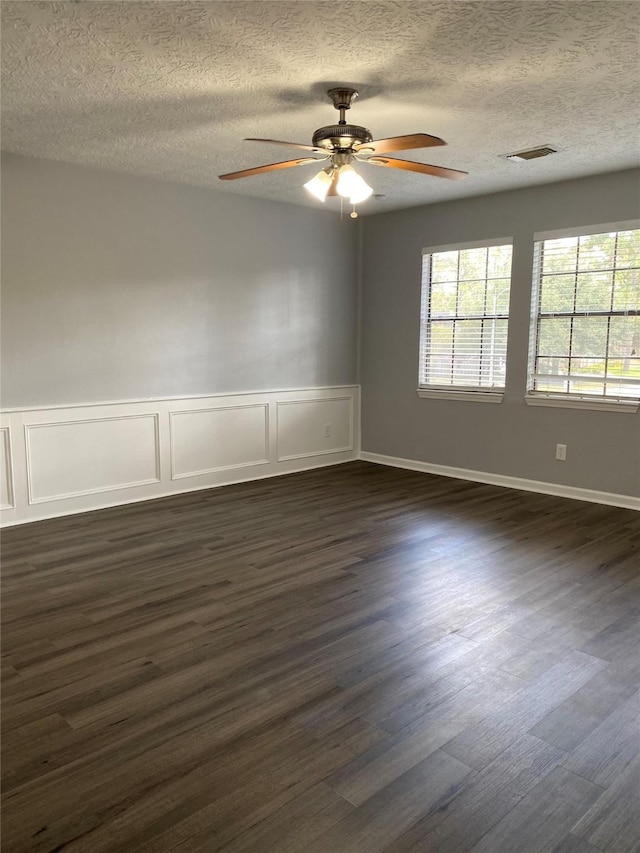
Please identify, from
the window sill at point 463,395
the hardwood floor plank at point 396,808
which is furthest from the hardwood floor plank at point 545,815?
the window sill at point 463,395

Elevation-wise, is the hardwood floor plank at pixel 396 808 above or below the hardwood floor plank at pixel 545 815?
above

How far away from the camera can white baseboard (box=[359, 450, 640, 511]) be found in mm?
4918

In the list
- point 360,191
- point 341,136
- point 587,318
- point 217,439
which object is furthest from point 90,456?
point 587,318

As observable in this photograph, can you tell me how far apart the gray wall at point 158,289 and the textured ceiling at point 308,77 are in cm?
46

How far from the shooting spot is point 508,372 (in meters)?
5.50

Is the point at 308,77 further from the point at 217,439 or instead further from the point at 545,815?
the point at 217,439

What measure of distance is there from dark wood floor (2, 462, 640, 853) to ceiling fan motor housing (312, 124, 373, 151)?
2.30 meters

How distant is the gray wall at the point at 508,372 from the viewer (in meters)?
4.87

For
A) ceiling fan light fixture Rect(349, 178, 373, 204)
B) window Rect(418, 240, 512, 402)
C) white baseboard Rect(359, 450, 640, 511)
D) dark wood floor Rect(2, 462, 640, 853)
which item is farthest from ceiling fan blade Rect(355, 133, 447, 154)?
white baseboard Rect(359, 450, 640, 511)

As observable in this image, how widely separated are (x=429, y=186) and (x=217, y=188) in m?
1.79

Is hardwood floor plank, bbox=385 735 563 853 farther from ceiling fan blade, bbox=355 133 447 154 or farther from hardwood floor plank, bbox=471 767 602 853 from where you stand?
ceiling fan blade, bbox=355 133 447 154

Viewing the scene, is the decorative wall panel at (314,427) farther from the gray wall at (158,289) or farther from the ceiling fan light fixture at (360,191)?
the ceiling fan light fixture at (360,191)

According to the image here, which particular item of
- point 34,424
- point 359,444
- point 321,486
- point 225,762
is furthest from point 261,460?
point 225,762

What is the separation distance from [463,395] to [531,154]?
7.42 feet
